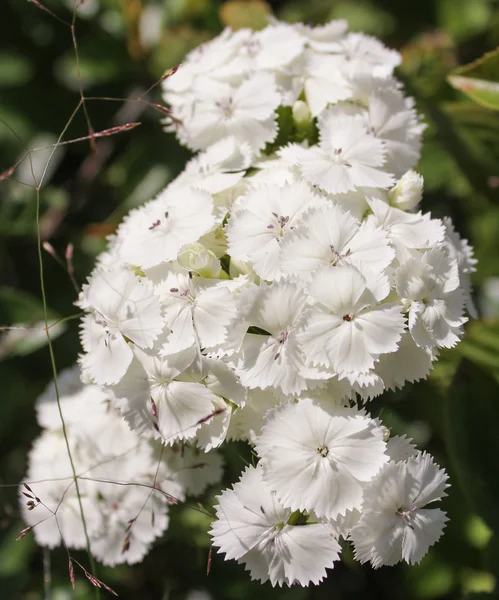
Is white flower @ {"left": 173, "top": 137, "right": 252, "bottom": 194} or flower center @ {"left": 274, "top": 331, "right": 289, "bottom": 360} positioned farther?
white flower @ {"left": 173, "top": 137, "right": 252, "bottom": 194}

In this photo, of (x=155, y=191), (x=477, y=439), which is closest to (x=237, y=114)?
(x=155, y=191)

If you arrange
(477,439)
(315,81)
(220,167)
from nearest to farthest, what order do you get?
(220,167) < (315,81) < (477,439)

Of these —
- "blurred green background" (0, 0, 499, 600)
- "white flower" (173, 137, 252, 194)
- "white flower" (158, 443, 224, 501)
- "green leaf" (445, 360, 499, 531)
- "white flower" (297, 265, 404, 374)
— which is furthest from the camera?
"blurred green background" (0, 0, 499, 600)

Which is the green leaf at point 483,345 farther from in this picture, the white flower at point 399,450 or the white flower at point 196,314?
the white flower at point 196,314

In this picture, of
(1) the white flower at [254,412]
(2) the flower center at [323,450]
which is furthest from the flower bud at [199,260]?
(2) the flower center at [323,450]

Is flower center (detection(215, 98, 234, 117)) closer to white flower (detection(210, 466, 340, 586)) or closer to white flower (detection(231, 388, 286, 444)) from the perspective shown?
white flower (detection(231, 388, 286, 444))

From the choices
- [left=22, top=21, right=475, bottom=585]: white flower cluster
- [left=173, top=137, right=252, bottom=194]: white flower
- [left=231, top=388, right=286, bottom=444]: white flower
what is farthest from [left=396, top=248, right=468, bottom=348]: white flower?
[left=173, top=137, right=252, bottom=194]: white flower

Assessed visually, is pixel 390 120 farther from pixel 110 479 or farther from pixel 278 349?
pixel 110 479
